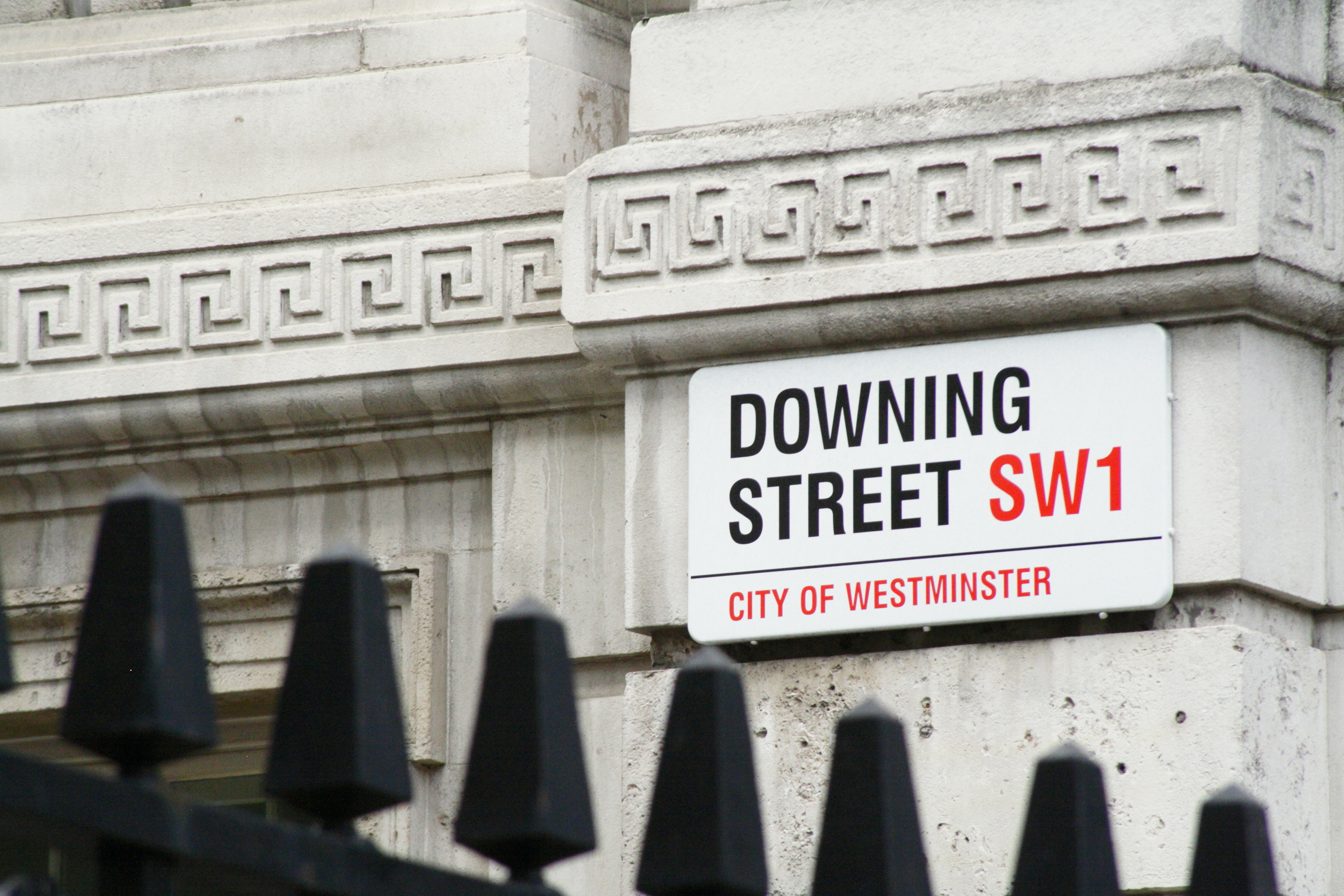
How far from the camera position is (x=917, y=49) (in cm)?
441

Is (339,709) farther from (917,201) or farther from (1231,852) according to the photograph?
(917,201)

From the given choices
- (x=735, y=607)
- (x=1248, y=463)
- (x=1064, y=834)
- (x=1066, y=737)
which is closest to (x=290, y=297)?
(x=735, y=607)

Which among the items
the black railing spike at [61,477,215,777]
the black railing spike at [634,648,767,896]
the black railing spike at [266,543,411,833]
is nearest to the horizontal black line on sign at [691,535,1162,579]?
the black railing spike at [634,648,767,896]

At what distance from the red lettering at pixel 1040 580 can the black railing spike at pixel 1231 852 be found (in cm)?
201

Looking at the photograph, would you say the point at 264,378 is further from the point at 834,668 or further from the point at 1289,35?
the point at 1289,35

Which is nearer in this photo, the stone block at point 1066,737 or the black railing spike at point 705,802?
the black railing spike at point 705,802

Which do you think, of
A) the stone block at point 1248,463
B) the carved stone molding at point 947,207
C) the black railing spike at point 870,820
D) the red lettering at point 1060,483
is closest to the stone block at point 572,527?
the carved stone molding at point 947,207

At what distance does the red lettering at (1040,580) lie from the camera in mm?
4109

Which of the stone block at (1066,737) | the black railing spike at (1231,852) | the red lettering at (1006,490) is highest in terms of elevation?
the red lettering at (1006,490)

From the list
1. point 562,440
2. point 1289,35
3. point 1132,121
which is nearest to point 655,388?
point 562,440

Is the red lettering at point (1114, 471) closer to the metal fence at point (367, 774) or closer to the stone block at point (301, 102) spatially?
the stone block at point (301, 102)

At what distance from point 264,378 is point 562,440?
24.4 inches

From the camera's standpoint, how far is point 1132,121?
164 inches

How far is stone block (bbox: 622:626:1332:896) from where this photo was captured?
396cm
